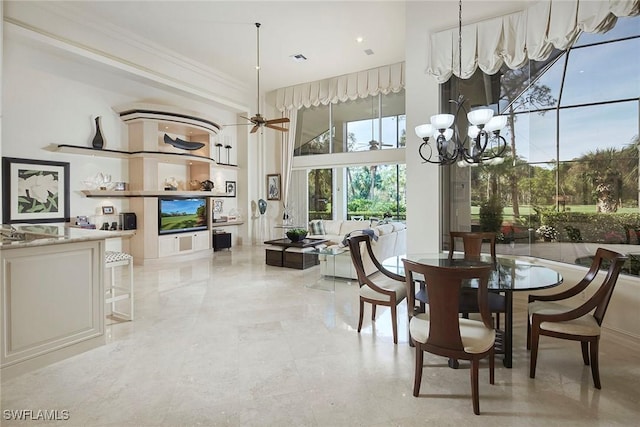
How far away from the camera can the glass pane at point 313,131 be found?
8945 mm

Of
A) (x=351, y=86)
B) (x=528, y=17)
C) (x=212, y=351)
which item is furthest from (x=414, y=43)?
(x=212, y=351)

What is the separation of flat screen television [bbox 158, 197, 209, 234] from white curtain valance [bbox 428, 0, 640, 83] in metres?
5.38

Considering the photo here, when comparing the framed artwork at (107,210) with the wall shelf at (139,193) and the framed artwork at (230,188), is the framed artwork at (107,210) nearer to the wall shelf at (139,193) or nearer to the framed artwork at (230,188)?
the wall shelf at (139,193)

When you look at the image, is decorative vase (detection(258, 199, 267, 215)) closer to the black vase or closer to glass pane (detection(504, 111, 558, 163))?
the black vase

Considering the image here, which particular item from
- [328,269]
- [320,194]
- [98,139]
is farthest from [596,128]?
[98,139]

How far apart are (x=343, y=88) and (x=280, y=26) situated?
8.88 ft

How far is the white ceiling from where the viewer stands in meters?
5.06

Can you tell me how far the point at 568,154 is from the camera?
13.2ft

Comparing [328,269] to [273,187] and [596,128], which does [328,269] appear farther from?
[273,187]

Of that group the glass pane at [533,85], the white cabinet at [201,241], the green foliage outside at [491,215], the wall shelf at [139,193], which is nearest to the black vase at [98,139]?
the wall shelf at [139,193]

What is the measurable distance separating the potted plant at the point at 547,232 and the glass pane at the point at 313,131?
222 inches

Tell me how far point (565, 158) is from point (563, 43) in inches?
51.5

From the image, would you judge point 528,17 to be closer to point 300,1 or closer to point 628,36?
point 628,36

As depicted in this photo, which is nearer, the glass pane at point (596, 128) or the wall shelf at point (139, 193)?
the glass pane at point (596, 128)
